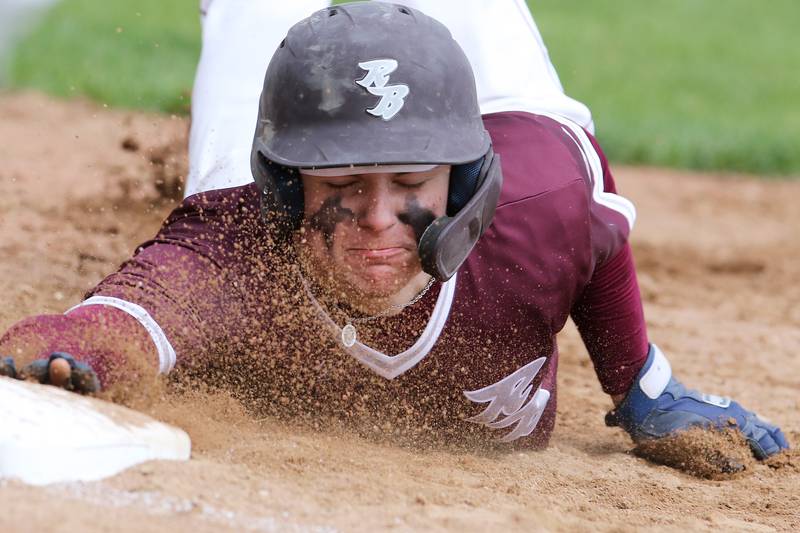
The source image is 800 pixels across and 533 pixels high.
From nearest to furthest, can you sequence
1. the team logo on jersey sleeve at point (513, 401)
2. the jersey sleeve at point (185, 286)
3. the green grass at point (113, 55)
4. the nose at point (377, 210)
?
the nose at point (377, 210), the jersey sleeve at point (185, 286), the team logo on jersey sleeve at point (513, 401), the green grass at point (113, 55)

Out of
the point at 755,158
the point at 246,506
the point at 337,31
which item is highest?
the point at 337,31

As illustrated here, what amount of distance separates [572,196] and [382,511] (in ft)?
3.72

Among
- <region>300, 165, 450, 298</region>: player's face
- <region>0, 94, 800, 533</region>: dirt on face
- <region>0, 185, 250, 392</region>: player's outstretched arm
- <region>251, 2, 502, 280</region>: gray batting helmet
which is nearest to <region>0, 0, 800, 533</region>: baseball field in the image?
<region>0, 94, 800, 533</region>: dirt on face

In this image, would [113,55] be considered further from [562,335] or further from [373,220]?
[373,220]

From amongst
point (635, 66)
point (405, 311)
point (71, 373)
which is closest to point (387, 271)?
point (405, 311)

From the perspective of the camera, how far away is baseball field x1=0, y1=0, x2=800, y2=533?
2.36 m

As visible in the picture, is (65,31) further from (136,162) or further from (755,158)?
(755,158)

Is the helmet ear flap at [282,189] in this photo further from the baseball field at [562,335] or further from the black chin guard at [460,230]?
the baseball field at [562,335]

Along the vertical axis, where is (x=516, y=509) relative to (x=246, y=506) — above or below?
below

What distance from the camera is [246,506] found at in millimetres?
2277

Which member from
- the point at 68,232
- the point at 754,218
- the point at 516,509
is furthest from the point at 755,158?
the point at 516,509

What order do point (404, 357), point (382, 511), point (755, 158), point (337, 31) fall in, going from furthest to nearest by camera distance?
point (755, 158)
point (404, 357)
point (337, 31)
point (382, 511)

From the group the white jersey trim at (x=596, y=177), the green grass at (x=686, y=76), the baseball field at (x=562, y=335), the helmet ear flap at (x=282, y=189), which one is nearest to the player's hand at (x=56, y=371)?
the baseball field at (x=562, y=335)

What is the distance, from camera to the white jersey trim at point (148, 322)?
8.81ft
